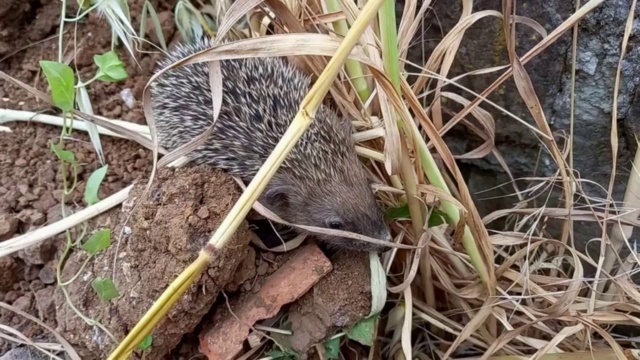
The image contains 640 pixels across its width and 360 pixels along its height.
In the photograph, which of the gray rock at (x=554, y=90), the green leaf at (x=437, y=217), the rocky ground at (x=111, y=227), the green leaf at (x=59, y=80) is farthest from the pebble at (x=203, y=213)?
the gray rock at (x=554, y=90)

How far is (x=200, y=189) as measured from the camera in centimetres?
239

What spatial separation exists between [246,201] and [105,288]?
3.20ft

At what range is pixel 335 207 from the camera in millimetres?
2551

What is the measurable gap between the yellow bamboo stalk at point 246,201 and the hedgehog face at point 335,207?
37.8 inches

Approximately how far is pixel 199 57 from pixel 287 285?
0.99 metres

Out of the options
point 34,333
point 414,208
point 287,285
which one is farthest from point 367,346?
point 34,333

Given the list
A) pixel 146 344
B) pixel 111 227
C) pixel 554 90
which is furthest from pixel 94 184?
pixel 554 90

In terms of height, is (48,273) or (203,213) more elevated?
(203,213)

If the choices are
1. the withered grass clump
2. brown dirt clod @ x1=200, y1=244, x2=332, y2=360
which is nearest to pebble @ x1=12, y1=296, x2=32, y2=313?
brown dirt clod @ x1=200, y1=244, x2=332, y2=360

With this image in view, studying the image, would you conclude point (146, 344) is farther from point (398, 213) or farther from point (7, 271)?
point (398, 213)

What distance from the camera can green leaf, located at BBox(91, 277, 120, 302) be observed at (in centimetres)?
221

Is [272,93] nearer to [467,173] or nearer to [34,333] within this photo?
[467,173]

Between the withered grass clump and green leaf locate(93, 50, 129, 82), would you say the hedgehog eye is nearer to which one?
the withered grass clump

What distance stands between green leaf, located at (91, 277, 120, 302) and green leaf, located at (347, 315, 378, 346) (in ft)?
2.68
